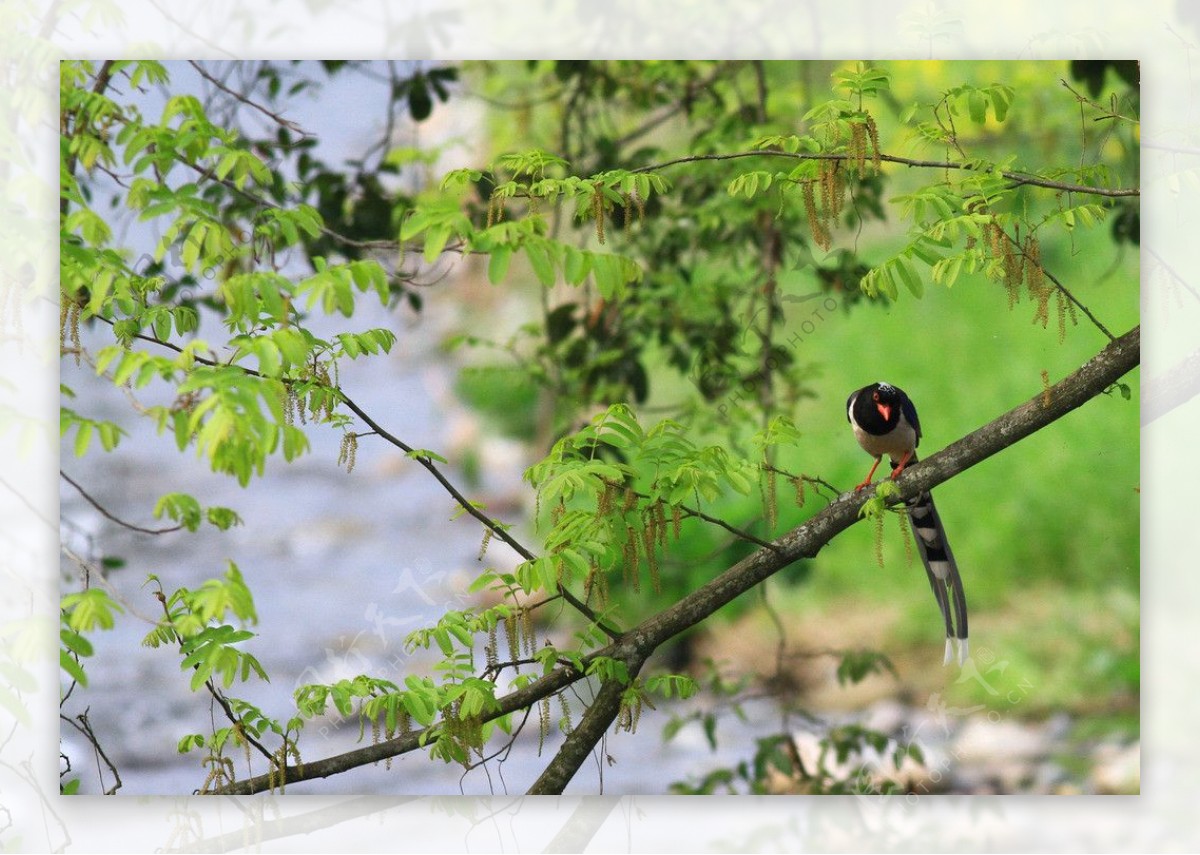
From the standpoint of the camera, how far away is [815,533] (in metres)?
2.27

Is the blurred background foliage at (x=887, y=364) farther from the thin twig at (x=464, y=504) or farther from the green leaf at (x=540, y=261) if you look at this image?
the green leaf at (x=540, y=261)

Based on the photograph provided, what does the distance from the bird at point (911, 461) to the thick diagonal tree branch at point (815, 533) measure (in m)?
0.19

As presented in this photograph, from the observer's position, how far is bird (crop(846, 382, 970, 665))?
248 cm

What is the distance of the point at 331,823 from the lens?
8.41 feet

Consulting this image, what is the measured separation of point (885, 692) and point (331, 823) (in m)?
1.17

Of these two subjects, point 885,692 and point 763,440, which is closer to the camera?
point 763,440

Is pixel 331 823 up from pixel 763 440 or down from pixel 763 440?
down

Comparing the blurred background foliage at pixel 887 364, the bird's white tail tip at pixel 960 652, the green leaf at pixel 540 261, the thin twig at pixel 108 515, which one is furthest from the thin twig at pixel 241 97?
the bird's white tail tip at pixel 960 652

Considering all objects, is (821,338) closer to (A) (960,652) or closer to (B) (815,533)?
(B) (815,533)

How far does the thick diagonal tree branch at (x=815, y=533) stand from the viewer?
2227 mm

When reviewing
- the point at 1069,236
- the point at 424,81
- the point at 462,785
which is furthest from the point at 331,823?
the point at 1069,236

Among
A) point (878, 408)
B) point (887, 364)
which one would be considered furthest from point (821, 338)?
point (878, 408)

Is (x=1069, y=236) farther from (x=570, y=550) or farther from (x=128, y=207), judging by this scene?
(x=128, y=207)

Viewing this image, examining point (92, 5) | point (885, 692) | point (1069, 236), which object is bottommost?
point (885, 692)
